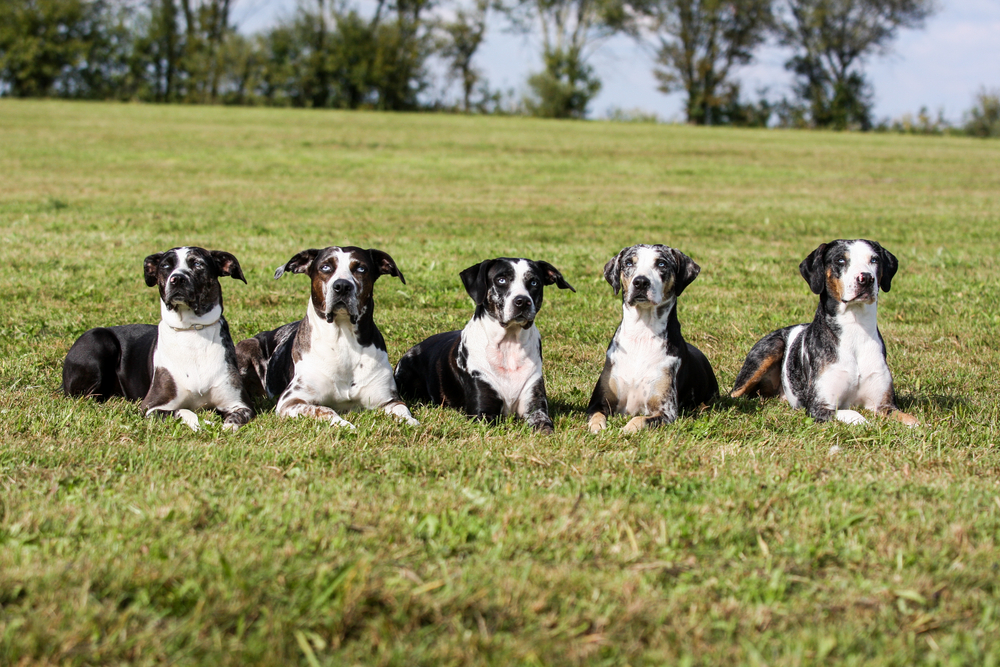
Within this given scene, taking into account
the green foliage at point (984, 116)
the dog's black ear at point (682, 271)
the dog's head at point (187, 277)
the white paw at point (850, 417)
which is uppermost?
the green foliage at point (984, 116)

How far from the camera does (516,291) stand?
20.3 feet

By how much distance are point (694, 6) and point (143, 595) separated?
64.5 m

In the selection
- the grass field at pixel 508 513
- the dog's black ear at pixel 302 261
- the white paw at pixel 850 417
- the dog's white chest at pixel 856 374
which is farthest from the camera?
the dog's black ear at pixel 302 261

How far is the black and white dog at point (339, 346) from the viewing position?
20.4 feet

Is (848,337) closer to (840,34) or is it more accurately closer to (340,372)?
(340,372)

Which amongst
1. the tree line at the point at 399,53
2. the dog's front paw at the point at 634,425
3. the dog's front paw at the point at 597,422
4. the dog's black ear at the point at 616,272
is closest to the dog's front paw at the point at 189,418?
the dog's front paw at the point at 597,422

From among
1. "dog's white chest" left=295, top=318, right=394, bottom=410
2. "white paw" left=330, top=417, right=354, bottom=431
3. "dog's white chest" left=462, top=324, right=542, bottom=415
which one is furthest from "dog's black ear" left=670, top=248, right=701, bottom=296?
"white paw" left=330, top=417, right=354, bottom=431

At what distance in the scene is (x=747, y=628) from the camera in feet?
11.1

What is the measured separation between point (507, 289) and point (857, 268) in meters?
2.34

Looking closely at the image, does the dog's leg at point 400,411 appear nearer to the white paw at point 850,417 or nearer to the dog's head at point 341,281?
the dog's head at point 341,281

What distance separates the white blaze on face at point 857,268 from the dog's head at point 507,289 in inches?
74.7

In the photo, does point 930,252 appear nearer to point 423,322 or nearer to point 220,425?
point 423,322

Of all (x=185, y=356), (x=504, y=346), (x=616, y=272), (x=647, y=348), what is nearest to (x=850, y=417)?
(x=647, y=348)

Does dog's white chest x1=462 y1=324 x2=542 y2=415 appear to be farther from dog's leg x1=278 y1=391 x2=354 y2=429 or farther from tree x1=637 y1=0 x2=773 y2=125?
tree x1=637 y1=0 x2=773 y2=125
